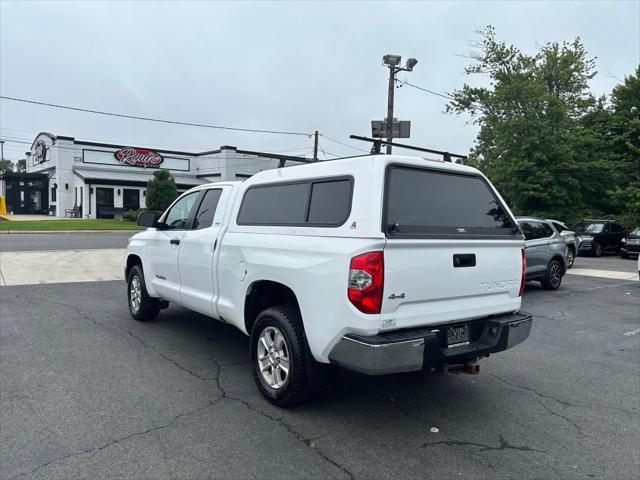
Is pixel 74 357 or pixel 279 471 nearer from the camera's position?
pixel 279 471

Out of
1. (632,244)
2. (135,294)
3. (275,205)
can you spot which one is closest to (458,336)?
(275,205)

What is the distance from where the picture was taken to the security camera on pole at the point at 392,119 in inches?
724

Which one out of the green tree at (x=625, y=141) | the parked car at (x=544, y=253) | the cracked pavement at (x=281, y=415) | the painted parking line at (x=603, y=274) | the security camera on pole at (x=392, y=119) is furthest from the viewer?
the green tree at (x=625, y=141)

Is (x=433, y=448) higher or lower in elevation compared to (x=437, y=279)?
lower

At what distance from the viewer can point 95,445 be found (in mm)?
3439

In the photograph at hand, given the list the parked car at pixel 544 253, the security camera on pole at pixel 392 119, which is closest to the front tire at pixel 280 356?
the parked car at pixel 544 253

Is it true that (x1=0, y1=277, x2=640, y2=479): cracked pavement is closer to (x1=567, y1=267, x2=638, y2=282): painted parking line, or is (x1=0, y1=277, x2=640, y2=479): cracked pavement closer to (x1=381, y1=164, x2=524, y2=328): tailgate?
(x1=381, y1=164, x2=524, y2=328): tailgate

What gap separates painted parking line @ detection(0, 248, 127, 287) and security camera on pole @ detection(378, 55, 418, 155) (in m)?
10.1

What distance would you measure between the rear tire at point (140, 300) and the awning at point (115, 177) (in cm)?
Result: 3307

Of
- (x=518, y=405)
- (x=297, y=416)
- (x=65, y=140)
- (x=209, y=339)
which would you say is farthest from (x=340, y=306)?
(x=65, y=140)

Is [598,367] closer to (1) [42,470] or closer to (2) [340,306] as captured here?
(2) [340,306]

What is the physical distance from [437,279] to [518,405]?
1.59 meters

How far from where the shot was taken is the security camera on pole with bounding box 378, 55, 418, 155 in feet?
60.3

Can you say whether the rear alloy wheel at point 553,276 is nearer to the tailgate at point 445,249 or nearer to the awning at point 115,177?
the tailgate at point 445,249
